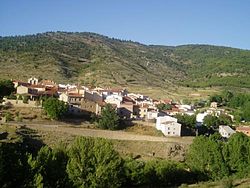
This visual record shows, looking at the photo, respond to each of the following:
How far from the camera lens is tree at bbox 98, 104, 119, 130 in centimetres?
6694

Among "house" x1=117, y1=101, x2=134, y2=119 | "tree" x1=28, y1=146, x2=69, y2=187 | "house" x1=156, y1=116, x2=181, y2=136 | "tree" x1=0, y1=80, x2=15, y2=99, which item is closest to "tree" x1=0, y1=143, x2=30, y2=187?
"tree" x1=28, y1=146, x2=69, y2=187

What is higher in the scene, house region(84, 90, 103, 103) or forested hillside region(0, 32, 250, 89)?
forested hillside region(0, 32, 250, 89)

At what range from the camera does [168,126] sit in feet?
232

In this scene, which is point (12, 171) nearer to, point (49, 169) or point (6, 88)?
point (49, 169)

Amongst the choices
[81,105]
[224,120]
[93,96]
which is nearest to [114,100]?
[93,96]

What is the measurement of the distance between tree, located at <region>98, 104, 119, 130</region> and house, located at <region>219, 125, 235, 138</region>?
68.6 feet

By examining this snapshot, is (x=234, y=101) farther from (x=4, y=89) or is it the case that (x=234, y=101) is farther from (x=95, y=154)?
(x=95, y=154)

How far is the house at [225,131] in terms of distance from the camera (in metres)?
78.2

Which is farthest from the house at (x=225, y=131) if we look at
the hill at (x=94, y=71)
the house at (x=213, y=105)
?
the hill at (x=94, y=71)

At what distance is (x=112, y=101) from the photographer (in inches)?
3297

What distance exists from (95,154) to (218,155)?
16536 millimetres

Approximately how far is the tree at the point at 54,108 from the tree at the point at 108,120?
595 centimetres

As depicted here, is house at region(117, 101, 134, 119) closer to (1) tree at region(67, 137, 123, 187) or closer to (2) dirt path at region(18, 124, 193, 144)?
(2) dirt path at region(18, 124, 193, 144)

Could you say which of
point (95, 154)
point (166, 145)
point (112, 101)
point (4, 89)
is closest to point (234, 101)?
point (112, 101)
